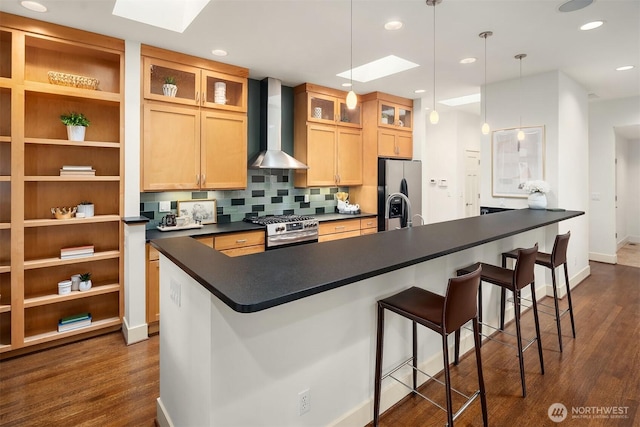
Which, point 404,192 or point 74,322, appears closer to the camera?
point 74,322

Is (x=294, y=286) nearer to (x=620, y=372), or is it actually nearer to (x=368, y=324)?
(x=368, y=324)

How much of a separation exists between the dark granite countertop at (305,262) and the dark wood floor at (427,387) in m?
1.01

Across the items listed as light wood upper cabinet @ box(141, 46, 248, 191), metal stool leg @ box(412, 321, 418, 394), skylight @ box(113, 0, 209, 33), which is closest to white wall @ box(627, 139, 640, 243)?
metal stool leg @ box(412, 321, 418, 394)

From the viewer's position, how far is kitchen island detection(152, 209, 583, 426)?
1400 mm

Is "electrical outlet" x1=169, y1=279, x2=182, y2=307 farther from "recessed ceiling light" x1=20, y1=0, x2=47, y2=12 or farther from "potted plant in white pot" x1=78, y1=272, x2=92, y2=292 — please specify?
"recessed ceiling light" x1=20, y1=0, x2=47, y2=12

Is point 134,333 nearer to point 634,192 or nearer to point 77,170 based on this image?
point 77,170

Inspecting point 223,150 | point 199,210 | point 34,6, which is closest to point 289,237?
point 199,210

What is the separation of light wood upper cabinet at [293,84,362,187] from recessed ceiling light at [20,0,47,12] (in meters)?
2.73

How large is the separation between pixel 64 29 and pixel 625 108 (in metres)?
7.53

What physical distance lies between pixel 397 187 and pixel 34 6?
4289mm

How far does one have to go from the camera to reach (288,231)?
13.0 feet

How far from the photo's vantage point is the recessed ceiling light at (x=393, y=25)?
9.24 feet

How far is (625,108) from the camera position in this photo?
5605 millimetres

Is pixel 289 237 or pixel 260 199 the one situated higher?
pixel 260 199
